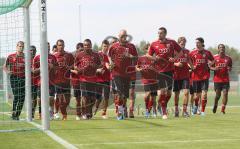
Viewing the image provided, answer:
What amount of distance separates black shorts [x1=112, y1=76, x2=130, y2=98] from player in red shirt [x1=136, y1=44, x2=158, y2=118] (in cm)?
56

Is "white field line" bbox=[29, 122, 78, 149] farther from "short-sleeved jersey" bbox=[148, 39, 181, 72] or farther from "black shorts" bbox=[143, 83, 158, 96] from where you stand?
"black shorts" bbox=[143, 83, 158, 96]

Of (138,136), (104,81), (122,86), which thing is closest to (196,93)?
(104,81)

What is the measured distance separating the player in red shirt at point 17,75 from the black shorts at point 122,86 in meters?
2.45

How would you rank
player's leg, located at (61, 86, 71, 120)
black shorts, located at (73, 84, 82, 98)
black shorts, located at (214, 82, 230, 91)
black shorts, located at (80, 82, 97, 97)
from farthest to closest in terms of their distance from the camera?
black shorts, located at (214, 82, 230, 91), black shorts, located at (73, 84, 82, 98), black shorts, located at (80, 82, 97, 97), player's leg, located at (61, 86, 71, 120)

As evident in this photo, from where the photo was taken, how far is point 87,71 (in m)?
18.5

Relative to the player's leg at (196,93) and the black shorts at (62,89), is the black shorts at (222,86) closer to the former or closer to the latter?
the player's leg at (196,93)

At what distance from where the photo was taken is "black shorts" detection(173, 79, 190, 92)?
18750 millimetres

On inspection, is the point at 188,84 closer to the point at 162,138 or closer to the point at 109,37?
the point at 109,37

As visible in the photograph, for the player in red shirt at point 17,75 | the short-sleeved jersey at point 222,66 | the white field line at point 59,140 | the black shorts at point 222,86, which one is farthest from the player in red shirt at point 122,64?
the white field line at point 59,140

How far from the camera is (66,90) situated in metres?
19.0

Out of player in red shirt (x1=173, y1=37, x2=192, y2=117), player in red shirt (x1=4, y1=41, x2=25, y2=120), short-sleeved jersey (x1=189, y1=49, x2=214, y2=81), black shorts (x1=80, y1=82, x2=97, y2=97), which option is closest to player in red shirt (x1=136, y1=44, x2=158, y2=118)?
player in red shirt (x1=173, y1=37, x2=192, y2=117)

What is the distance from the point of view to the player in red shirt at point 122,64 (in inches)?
695

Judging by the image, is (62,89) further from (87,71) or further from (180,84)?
(180,84)

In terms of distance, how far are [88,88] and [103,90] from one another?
0.59m
